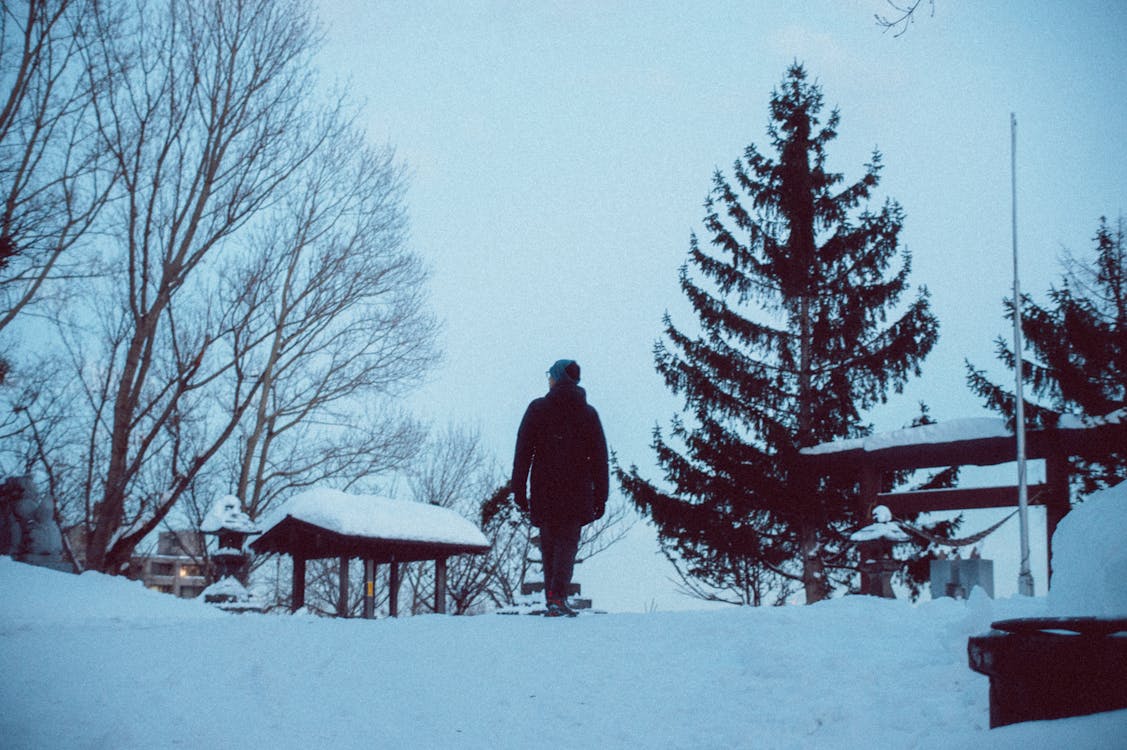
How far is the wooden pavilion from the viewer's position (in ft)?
45.3

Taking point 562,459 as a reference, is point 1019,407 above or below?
above

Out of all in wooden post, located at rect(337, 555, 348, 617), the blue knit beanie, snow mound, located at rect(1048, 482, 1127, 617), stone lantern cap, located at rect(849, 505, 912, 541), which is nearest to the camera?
snow mound, located at rect(1048, 482, 1127, 617)

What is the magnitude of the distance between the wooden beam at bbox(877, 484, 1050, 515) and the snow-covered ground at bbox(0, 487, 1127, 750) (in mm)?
6335

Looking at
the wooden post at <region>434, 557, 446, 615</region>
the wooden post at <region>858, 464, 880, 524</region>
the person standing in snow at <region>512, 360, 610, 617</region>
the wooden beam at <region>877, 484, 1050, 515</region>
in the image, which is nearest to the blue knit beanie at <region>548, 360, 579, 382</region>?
the person standing in snow at <region>512, 360, 610, 617</region>

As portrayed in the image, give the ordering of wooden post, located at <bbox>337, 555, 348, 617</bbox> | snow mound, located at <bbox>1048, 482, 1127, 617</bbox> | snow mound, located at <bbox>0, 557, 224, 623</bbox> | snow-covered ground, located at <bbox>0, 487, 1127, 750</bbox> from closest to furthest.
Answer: snow mound, located at <bbox>1048, 482, 1127, 617</bbox>
snow-covered ground, located at <bbox>0, 487, 1127, 750</bbox>
snow mound, located at <bbox>0, 557, 224, 623</bbox>
wooden post, located at <bbox>337, 555, 348, 617</bbox>

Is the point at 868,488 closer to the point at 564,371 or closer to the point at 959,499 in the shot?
the point at 959,499

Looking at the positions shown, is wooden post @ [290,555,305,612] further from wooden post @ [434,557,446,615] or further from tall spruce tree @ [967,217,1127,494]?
tall spruce tree @ [967,217,1127,494]

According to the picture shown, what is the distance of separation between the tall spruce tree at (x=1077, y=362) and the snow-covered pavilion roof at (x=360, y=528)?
447 inches

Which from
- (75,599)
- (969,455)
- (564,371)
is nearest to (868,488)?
(969,455)

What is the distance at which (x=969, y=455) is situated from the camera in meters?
13.0

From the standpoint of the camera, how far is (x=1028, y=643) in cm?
236

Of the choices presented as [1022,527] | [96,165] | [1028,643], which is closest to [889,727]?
[1028,643]

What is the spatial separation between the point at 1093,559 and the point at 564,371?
5220 mm

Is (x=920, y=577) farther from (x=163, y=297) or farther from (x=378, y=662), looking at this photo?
(x=163, y=297)
